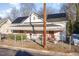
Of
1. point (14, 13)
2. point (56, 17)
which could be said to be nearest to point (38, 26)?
point (56, 17)

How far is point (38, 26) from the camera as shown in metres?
7.99

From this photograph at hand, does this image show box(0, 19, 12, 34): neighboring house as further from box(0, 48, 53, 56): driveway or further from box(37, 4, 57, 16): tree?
box(37, 4, 57, 16): tree

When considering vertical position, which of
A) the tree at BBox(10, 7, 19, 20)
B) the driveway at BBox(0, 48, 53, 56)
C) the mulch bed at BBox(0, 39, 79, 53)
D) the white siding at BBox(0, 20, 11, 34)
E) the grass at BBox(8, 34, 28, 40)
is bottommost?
the driveway at BBox(0, 48, 53, 56)

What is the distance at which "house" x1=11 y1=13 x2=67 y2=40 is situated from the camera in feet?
26.2

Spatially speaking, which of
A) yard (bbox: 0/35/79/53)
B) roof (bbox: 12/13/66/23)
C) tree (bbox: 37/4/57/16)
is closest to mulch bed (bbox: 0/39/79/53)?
yard (bbox: 0/35/79/53)

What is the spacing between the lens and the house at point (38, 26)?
26.2ft

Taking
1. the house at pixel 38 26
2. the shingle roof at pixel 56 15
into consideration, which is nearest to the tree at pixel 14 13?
the house at pixel 38 26

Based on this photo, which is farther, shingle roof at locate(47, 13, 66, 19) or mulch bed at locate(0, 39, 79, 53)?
shingle roof at locate(47, 13, 66, 19)

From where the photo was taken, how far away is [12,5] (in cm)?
798

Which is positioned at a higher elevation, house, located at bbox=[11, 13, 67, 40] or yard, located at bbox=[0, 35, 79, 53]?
house, located at bbox=[11, 13, 67, 40]

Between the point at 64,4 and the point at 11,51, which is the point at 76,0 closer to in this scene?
the point at 64,4

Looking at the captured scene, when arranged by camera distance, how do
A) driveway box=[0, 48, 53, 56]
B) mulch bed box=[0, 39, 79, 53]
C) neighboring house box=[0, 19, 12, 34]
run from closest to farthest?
driveway box=[0, 48, 53, 56]
mulch bed box=[0, 39, 79, 53]
neighboring house box=[0, 19, 12, 34]

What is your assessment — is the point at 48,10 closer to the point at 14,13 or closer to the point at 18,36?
the point at 14,13

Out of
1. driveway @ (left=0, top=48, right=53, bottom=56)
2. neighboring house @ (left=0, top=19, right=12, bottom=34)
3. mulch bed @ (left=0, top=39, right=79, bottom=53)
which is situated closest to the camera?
driveway @ (left=0, top=48, right=53, bottom=56)
